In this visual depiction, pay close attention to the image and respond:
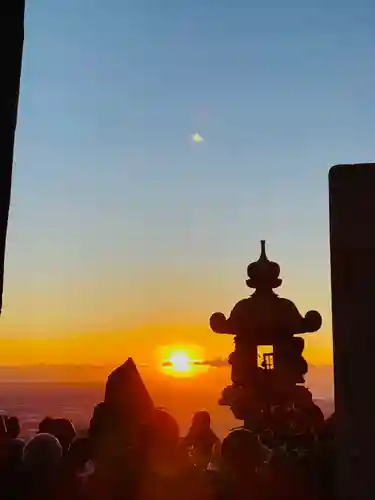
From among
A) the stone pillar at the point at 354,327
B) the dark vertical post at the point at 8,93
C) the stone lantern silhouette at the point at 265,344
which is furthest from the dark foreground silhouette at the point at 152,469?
the stone lantern silhouette at the point at 265,344

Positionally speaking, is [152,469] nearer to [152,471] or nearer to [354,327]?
[152,471]

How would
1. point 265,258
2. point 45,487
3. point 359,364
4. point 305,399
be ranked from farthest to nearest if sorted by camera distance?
point 265,258
point 305,399
point 359,364
point 45,487

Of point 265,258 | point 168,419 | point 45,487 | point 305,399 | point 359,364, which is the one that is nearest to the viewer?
point 45,487

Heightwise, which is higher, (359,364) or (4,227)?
(4,227)

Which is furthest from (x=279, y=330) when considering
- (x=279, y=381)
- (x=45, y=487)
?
(x=45, y=487)

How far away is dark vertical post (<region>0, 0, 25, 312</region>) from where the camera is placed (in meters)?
4.64

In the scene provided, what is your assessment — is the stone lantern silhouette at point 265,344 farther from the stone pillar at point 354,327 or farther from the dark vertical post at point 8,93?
the dark vertical post at point 8,93

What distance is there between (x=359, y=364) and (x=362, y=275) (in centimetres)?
61

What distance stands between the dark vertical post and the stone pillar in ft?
7.33

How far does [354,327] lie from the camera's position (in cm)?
486

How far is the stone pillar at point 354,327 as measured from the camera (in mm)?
4840

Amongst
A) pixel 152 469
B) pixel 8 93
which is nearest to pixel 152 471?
pixel 152 469

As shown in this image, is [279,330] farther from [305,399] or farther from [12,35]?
[12,35]

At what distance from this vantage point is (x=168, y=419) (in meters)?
5.28
